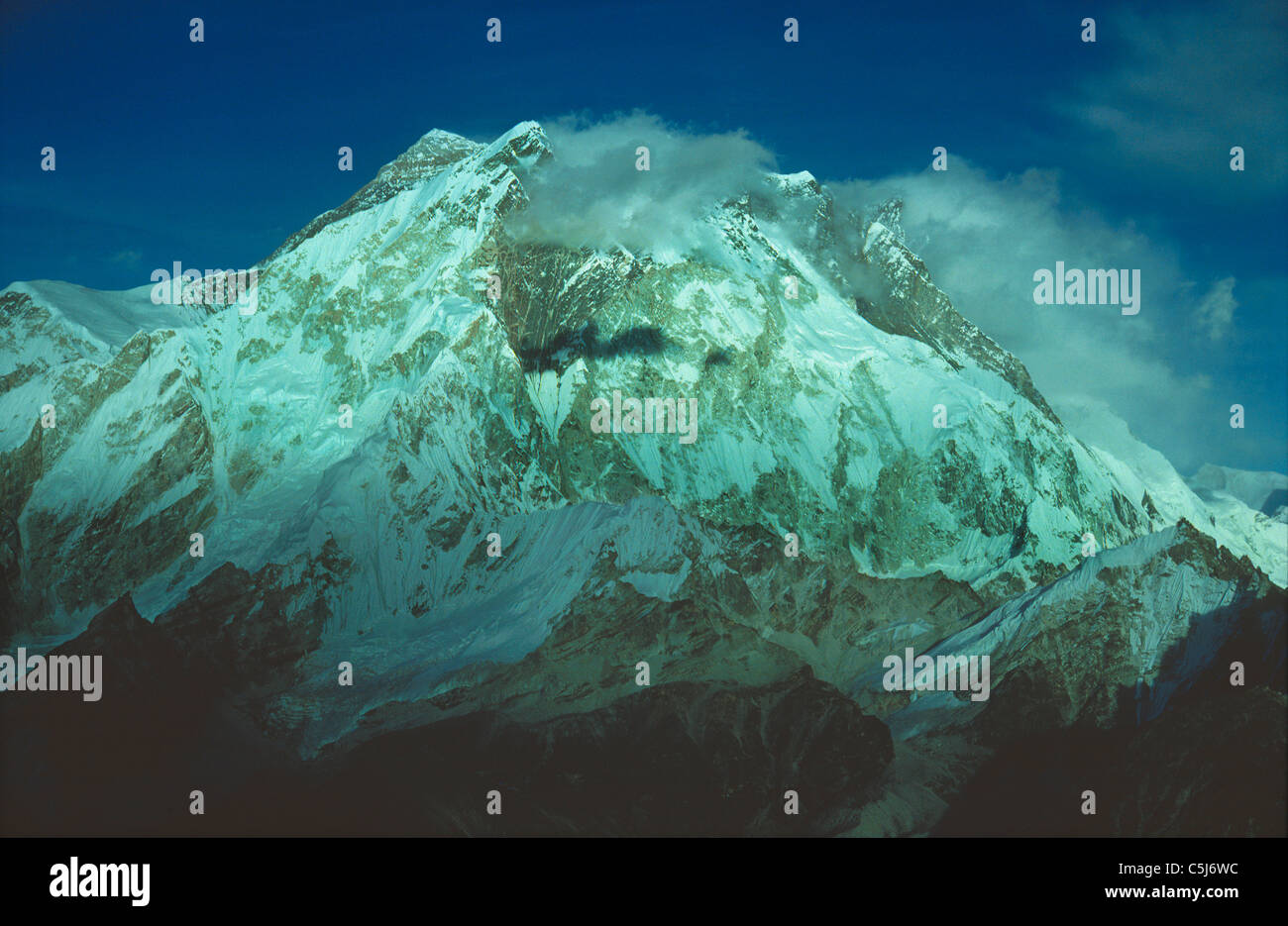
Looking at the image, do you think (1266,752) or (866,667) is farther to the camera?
(866,667)

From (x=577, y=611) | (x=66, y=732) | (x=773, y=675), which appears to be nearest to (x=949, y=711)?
(x=773, y=675)

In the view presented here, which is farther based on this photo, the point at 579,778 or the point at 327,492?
the point at 327,492

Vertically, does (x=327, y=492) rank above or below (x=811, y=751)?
above
